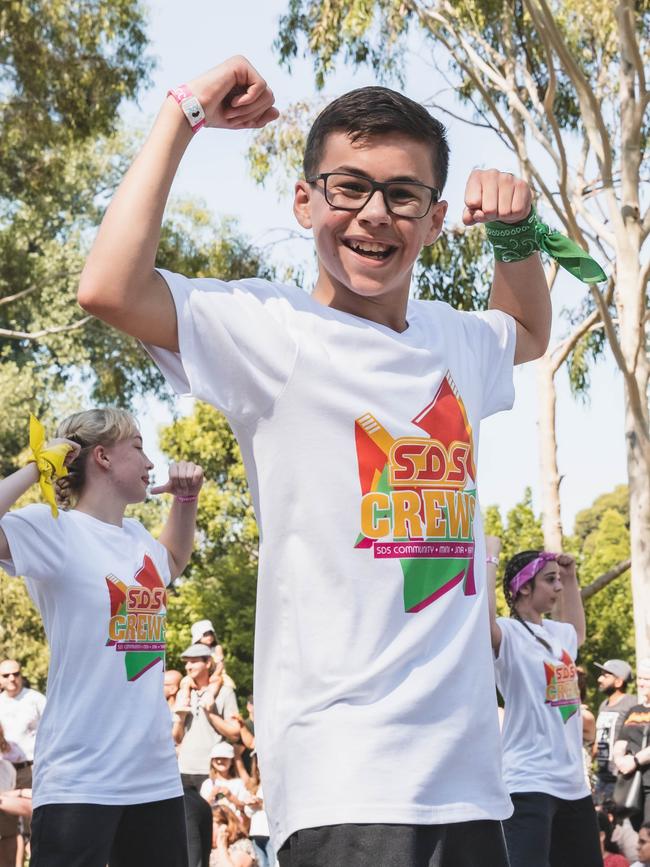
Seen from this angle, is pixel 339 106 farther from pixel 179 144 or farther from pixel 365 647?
pixel 365 647

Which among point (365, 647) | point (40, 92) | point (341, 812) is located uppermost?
point (40, 92)

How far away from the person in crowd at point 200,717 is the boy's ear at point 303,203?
7980mm

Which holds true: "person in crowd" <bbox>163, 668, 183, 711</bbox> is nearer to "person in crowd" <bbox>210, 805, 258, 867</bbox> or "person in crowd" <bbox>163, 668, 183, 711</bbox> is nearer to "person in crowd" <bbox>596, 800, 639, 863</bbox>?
"person in crowd" <bbox>210, 805, 258, 867</bbox>

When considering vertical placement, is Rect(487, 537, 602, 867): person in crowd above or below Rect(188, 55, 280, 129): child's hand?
below

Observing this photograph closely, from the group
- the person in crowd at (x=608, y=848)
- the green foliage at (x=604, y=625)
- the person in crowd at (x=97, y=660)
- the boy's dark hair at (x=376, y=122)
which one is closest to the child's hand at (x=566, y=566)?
the person in crowd at (x=608, y=848)

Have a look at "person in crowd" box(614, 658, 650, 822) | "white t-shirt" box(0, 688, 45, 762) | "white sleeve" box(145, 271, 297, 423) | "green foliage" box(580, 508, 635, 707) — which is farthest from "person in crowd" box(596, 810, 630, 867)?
"green foliage" box(580, 508, 635, 707)

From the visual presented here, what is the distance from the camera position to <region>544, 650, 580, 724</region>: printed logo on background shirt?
639 cm

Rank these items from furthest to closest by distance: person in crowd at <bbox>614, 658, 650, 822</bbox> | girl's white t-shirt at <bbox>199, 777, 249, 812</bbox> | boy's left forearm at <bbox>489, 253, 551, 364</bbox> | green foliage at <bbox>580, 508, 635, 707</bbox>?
green foliage at <bbox>580, 508, 635, 707</bbox> → girl's white t-shirt at <bbox>199, 777, 249, 812</bbox> → person in crowd at <bbox>614, 658, 650, 822</bbox> → boy's left forearm at <bbox>489, 253, 551, 364</bbox>

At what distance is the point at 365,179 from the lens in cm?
225

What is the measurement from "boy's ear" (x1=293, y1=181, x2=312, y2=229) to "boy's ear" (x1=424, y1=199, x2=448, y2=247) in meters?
0.22

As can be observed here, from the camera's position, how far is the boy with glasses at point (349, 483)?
2.01 metres

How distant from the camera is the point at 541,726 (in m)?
6.29

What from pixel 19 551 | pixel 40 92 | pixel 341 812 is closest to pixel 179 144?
pixel 341 812

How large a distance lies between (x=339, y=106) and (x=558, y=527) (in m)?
13.7
